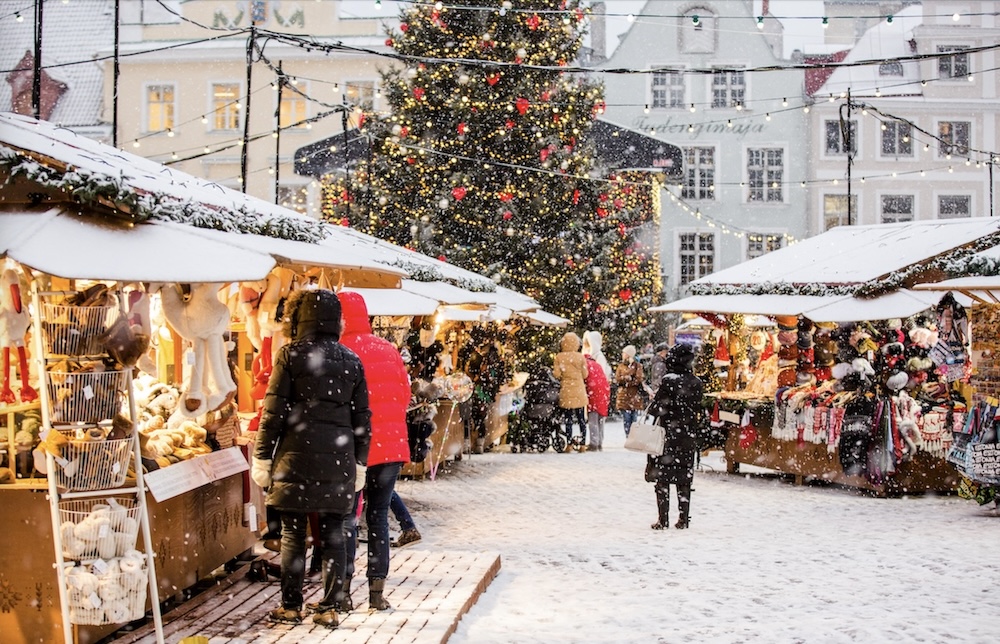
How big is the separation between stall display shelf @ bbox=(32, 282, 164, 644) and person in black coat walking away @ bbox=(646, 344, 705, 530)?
5.89 meters

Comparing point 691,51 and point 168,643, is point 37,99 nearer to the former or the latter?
point 168,643

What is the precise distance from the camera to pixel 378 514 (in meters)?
7.27

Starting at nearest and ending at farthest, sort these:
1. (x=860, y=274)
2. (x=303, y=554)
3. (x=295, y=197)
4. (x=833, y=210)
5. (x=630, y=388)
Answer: (x=303, y=554), (x=860, y=274), (x=630, y=388), (x=295, y=197), (x=833, y=210)

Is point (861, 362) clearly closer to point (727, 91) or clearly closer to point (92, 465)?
point (92, 465)

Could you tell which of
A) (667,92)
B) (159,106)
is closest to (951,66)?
(667,92)

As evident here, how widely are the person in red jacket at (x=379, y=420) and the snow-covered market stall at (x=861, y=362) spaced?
7093 millimetres

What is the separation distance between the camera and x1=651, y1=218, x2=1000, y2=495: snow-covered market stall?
1347 centimetres

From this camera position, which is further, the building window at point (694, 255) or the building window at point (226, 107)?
the building window at point (694, 255)

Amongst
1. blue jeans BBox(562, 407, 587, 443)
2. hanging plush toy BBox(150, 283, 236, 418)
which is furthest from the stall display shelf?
blue jeans BBox(562, 407, 587, 443)

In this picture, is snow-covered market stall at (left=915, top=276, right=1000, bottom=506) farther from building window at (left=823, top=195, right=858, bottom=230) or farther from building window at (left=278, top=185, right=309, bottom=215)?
building window at (left=823, top=195, right=858, bottom=230)

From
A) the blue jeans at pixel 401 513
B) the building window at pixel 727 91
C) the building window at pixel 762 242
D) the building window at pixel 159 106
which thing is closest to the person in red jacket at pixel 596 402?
the blue jeans at pixel 401 513

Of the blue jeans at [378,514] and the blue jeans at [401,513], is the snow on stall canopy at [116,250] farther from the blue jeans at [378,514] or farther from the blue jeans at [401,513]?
the blue jeans at [401,513]

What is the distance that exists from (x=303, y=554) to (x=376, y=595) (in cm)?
71

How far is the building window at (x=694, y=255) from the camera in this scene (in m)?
38.3
